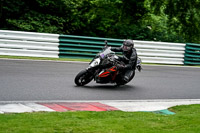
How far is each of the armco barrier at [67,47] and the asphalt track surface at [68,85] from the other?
4.25ft

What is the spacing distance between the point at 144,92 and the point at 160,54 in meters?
8.00

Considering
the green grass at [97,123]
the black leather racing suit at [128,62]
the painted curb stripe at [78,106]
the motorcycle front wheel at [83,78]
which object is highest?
the black leather racing suit at [128,62]

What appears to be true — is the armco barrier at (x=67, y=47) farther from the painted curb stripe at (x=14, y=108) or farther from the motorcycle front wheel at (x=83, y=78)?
the painted curb stripe at (x=14, y=108)

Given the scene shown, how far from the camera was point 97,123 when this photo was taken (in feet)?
20.0

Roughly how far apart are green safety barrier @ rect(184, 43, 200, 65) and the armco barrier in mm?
234

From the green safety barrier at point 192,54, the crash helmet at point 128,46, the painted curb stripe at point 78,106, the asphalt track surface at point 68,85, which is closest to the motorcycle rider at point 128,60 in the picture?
the crash helmet at point 128,46

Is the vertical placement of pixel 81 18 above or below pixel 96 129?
above

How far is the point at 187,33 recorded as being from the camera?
945 inches

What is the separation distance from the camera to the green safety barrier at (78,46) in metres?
16.5

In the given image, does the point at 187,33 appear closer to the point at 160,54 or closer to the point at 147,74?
the point at 160,54

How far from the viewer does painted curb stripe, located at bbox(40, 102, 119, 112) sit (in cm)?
754

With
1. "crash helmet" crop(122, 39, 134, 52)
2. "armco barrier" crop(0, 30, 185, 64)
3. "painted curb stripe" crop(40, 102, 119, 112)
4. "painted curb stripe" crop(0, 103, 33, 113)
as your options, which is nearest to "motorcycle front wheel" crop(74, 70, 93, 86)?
"crash helmet" crop(122, 39, 134, 52)

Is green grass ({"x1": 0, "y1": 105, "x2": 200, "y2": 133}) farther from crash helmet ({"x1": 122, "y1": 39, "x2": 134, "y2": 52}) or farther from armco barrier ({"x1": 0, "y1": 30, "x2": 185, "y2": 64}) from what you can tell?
armco barrier ({"x1": 0, "y1": 30, "x2": 185, "y2": 64})

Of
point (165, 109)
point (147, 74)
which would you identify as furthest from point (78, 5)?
point (165, 109)
